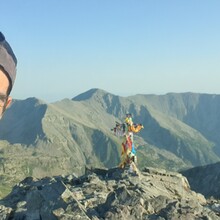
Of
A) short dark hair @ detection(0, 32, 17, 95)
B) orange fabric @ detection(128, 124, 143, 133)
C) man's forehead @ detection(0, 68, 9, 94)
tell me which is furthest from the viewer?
orange fabric @ detection(128, 124, 143, 133)

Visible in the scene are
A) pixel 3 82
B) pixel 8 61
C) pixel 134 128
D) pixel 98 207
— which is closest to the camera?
pixel 8 61

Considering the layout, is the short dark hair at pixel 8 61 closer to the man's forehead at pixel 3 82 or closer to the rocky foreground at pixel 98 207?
the man's forehead at pixel 3 82

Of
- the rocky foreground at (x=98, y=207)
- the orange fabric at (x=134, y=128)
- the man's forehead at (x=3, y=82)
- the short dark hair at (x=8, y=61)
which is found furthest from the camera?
the orange fabric at (x=134, y=128)

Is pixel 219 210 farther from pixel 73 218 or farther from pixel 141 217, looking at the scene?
pixel 73 218

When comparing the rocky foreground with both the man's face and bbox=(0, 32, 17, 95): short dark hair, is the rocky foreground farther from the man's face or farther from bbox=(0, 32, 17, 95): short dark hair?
bbox=(0, 32, 17, 95): short dark hair

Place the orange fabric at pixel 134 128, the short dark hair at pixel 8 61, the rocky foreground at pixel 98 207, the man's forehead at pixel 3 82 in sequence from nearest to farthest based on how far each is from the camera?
the short dark hair at pixel 8 61 < the man's forehead at pixel 3 82 < the rocky foreground at pixel 98 207 < the orange fabric at pixel 134 128

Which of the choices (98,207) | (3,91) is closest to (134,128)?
(98,207)

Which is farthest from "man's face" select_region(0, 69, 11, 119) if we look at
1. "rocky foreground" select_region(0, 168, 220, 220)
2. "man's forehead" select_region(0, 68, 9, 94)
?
"rocky foreground" select_region(0, 168, 220, 220)

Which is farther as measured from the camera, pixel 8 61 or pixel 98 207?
pixel 98 207

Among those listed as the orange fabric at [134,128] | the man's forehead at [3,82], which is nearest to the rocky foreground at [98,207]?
the orange fabric at [134,128]

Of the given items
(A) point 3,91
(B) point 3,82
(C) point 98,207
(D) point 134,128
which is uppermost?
(B) point 3,82

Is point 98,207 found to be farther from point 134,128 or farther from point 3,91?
point 3,91

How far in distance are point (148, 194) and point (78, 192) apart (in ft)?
19.9

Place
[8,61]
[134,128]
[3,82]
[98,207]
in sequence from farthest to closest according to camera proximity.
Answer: [134,128] → [98,207] → [3,82] → [8,61]
